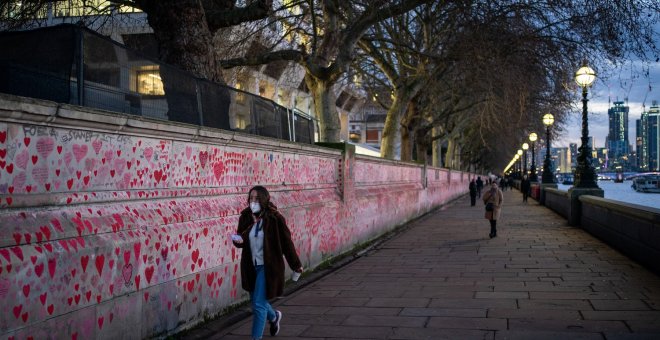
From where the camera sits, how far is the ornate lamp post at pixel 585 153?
1781 centimetres

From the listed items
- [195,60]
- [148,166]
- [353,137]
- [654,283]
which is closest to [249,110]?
[195,60]

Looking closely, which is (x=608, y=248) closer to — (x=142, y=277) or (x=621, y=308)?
(x=621, y=308)

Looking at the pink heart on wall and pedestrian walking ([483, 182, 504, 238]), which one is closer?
the pink heart on wall

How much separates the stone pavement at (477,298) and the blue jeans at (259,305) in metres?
0.57

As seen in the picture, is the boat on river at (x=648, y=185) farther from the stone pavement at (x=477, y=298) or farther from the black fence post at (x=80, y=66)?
the black fence post at (x=80, y=66)

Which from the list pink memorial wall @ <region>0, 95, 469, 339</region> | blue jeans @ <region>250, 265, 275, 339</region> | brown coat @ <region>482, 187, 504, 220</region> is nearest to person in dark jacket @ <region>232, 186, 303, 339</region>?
blue jeans @ <region>250, 265, 275, 339</region>

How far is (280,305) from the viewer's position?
7.76 m

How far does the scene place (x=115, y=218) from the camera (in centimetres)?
539

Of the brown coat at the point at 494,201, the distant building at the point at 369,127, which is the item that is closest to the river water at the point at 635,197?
the brown coat at the point at 494,201

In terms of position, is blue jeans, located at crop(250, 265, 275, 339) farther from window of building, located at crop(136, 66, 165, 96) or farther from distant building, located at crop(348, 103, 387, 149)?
distant building, located at crop(348, 103, 387, 149)

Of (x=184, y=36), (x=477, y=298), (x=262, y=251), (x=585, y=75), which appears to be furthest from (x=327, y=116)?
(x=262, y=251)

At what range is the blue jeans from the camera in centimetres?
561

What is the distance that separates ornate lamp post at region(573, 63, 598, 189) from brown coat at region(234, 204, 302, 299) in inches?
573

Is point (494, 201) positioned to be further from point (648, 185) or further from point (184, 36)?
point (648, 185)
